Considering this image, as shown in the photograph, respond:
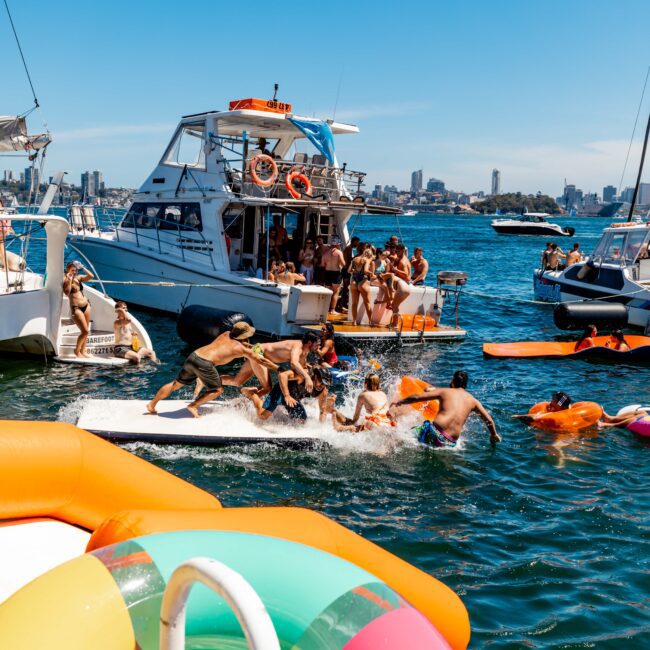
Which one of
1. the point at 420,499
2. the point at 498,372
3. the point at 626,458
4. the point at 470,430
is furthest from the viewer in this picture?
the point at 498,372

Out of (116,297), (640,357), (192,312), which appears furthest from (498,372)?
(116,297)

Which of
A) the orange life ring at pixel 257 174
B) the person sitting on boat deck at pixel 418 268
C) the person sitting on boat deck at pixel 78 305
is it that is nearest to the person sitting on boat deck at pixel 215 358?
the person sitting on boat deck at pixel 78 305

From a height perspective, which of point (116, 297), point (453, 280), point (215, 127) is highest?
point (215, 127)

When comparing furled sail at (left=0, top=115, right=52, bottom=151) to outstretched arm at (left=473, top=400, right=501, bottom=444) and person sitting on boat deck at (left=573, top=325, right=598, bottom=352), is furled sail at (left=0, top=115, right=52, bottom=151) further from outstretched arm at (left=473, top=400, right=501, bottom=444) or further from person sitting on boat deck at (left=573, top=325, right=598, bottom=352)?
person sitting on boat deck at (left=573, top=325, right=598, bottom=352)

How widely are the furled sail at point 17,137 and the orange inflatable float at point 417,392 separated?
911 cm

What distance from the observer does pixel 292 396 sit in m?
10.7

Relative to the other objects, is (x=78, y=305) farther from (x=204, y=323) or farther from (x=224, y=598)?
(x=224, y=598)

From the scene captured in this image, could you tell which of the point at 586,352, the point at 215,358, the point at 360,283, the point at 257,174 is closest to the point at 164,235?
the point at 257,174

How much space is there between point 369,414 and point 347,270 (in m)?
7.61

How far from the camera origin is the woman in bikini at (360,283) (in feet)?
53.8

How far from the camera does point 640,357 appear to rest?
56.1 feet

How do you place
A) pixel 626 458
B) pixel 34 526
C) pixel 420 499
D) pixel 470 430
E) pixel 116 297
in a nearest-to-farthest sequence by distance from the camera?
pixel 34 526 → pixel 420 499 → pixel 626 458 → pixel 470 430 → pixel 116 297

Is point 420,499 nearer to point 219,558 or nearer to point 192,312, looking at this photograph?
point 219,558

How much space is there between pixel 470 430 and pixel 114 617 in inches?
321
